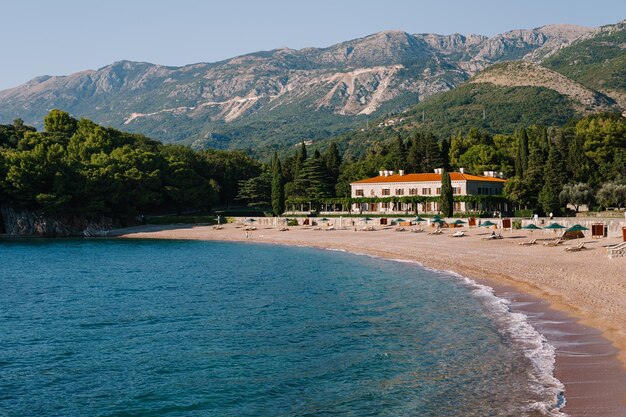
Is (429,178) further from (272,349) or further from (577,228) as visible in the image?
(272,349)

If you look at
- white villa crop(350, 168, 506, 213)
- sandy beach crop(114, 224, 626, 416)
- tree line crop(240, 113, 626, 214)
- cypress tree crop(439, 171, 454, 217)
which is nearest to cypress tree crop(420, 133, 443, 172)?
tree line crop(240, 113, 626, 214)

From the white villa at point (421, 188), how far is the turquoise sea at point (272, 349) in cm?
4901

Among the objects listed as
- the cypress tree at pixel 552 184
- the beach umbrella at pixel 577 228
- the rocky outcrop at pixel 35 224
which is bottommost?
the beach umbrella at pixel 577 228

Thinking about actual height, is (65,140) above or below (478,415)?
above

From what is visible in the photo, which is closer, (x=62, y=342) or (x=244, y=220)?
(x=62, y=342)

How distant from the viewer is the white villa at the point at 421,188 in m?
88.4

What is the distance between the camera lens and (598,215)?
259 feet

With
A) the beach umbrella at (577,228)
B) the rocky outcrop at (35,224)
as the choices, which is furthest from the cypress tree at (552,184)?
the rocky outcrop at (35,224)

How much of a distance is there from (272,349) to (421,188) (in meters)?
72.7

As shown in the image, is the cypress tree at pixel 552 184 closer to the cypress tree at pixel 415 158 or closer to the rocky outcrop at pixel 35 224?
the cypress tree at pixel 415 158

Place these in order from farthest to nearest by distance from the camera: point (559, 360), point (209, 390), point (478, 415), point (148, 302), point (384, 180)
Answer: point (384, 180) → point (148, 302) → point (559, 360) → point (209, 390) → point (478, 415)

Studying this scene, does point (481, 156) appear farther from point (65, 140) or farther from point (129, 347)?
point (129, 347)

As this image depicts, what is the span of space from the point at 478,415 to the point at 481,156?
9543 centimetres

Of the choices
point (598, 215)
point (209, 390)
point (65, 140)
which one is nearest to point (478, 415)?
point (209, 390)
